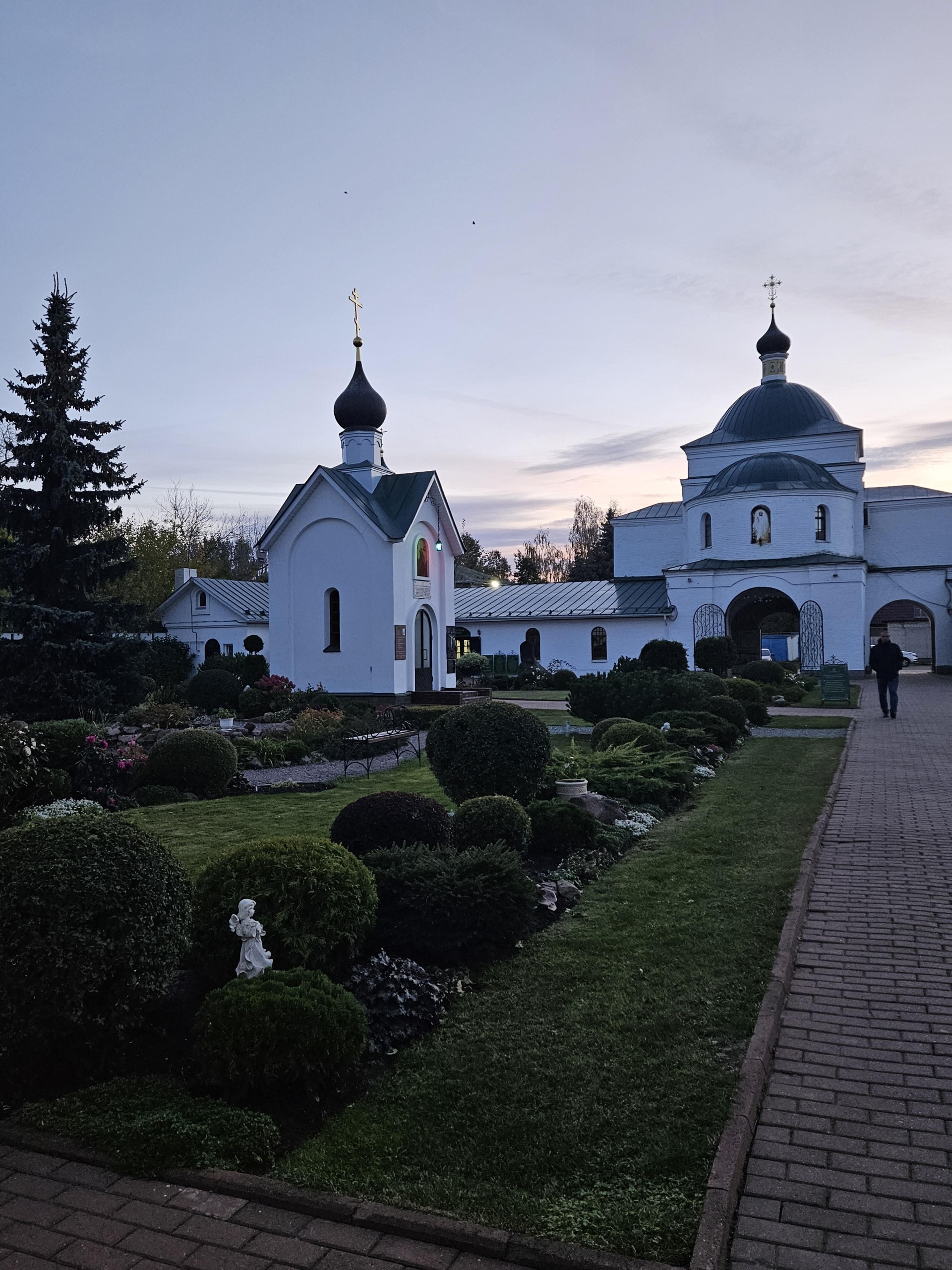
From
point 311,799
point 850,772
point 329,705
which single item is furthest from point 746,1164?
point 329,705

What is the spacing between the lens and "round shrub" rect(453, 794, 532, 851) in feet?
27.9

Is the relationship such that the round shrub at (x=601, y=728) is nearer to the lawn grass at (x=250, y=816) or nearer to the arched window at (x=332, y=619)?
the lawn grass at (x=250, y=816)

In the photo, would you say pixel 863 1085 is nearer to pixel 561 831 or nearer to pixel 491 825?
pixel 491 825

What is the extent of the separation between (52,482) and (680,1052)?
22.5 meters

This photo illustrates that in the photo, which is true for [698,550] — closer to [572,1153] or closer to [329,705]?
[329,705]

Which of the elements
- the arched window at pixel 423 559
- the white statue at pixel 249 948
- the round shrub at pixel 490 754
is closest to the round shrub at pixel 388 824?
the round shrub at pixel 490 754

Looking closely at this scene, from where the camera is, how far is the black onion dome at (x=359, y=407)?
27.9 meters

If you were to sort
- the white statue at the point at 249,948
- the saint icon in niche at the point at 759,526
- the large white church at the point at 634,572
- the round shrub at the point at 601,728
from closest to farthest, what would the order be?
Answer: the white statue at the point at 249,948 < the round shrub at the point at 601,728 < the large white church at the point at 634,572 < the saint icon in niche at the point at 759,526

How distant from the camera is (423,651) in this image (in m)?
28.5

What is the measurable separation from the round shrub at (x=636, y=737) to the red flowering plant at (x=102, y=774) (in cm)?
751

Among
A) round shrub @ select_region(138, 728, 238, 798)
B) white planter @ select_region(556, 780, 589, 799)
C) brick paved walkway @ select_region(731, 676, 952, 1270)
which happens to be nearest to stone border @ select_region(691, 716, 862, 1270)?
brick paved walkway @ select_region(731, 676, 952, 1270)

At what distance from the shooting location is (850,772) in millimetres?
14219

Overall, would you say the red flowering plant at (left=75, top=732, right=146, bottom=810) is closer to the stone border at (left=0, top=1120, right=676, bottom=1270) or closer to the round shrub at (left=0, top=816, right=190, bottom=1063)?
the round shrub at (left=0, top=816, right=190, bottom=1063)

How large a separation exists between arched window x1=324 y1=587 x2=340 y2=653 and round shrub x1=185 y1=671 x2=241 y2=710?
9.82ft
